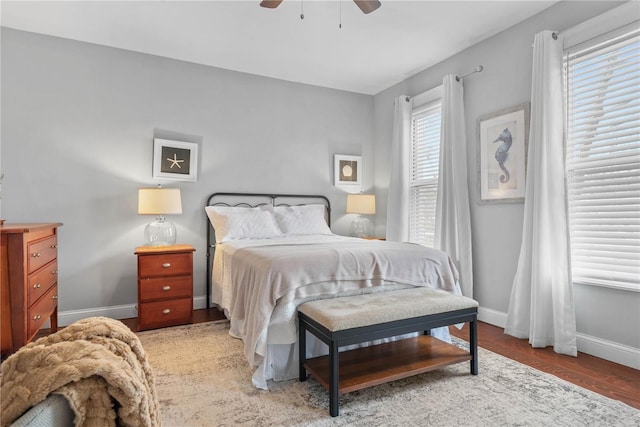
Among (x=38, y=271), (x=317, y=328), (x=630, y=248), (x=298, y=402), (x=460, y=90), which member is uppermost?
(x=460, y=90)

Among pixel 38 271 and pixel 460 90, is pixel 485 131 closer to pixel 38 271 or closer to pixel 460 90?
pixel 460 90

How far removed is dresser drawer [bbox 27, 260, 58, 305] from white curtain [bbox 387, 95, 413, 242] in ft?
11.5

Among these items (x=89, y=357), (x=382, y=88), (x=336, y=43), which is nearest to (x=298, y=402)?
(x=89, y=357)

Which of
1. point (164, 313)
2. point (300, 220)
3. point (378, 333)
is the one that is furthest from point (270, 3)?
point (164, 313)

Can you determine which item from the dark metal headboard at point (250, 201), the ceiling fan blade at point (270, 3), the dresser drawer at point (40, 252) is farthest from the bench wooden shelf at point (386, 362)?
the ceiling fan blade at point (270, 3)

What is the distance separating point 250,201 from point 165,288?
1.44m

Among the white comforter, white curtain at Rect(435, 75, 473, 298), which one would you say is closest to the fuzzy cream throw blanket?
the white comforter

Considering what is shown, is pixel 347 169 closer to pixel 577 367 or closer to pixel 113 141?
pixel 113 141

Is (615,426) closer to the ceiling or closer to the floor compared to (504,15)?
closer to the floor

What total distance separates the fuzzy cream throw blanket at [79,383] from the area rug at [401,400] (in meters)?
1.28

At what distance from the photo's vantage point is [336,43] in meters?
3.55

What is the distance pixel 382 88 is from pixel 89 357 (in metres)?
4.82

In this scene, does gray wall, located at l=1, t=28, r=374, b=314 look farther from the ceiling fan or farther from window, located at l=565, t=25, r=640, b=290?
window, located at l=565, t=25, r=640, b=290

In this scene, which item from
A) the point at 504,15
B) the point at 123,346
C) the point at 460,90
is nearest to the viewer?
the point at 123,346
